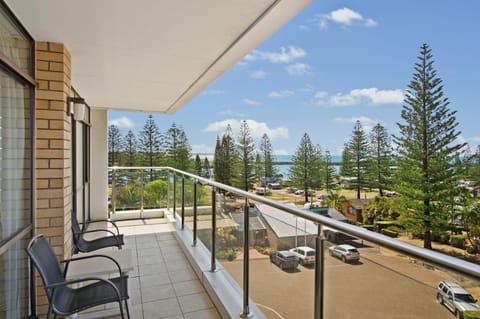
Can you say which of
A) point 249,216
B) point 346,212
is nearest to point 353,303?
point 249,216

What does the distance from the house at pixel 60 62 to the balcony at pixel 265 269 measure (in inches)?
39.8

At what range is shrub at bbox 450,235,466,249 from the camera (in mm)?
27009

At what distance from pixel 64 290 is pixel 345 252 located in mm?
1784

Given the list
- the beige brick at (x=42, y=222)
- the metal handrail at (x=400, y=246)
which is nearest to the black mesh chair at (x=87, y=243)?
the beige brick at (x=42, y=222)

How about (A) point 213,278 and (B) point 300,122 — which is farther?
(B) point 300,122

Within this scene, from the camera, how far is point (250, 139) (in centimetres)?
3344

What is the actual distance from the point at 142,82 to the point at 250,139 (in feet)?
97.1

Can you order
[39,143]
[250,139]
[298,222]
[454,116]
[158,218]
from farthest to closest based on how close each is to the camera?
[250,139] → [454,116] → [158,218] → [39,143] → [298,222]

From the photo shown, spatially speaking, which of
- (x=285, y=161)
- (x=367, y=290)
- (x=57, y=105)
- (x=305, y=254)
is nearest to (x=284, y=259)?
(x=305, y=254)

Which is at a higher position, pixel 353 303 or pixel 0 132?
pixel 0 132

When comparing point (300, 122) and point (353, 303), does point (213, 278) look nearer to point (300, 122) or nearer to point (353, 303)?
point (353, 303)

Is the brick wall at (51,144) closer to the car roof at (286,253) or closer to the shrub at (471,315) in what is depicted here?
the car roof at (286,253)

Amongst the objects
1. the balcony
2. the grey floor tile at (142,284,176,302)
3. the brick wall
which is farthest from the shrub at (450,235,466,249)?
the brick wall

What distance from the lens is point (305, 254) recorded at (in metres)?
1.52
